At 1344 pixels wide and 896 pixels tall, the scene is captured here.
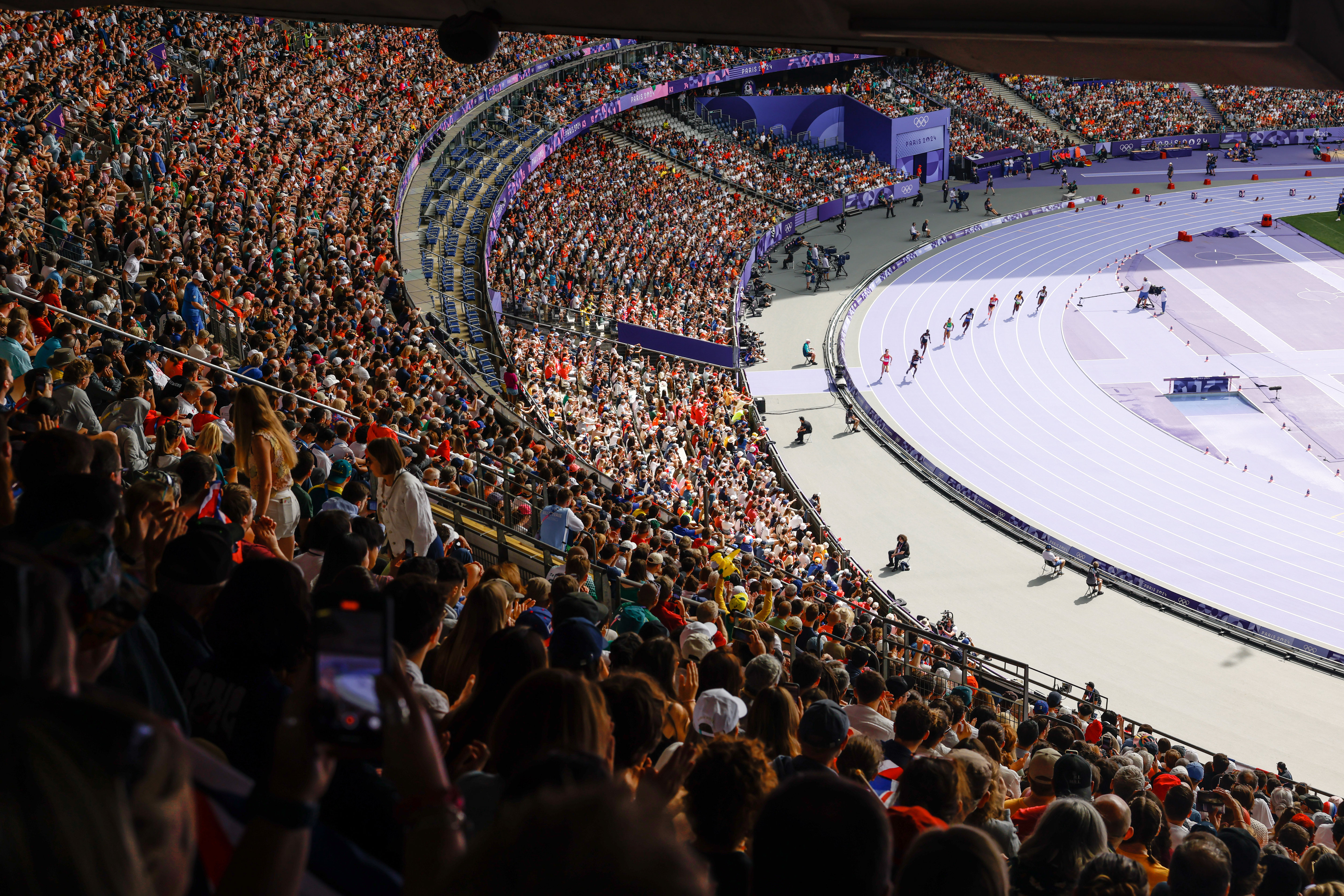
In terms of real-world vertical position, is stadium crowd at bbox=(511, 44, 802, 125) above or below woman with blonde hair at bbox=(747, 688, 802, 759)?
above

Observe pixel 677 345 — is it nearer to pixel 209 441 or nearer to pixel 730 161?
pixel 730 161

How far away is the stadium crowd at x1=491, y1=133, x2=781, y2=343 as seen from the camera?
98.8 ft

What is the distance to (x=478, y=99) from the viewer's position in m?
33.7

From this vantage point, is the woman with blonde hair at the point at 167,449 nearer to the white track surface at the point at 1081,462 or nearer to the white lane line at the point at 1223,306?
the white track surface at the point at 1081,462

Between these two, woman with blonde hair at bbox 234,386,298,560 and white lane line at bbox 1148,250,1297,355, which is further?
white lane line at bbox 1148,250,1297,355

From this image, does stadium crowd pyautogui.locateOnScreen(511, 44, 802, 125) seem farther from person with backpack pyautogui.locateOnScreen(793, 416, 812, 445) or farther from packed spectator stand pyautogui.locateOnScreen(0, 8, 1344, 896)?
packed spectator stand pyautogui.locateOnScreen(0, 8, 1344, 896)

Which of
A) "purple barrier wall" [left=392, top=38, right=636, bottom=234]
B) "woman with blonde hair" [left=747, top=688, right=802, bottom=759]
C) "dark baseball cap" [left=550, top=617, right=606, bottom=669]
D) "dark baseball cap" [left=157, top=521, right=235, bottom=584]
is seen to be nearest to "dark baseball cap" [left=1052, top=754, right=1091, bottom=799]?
"woman with blonde hair" [left=747, top=688, right=802, bottom=759]

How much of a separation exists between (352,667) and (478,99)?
34331 mm

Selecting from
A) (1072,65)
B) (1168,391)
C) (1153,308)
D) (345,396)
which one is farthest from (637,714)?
(1153,308)

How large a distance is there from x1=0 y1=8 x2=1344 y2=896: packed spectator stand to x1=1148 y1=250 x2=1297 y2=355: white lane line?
2463cm

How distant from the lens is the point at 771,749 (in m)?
4.64

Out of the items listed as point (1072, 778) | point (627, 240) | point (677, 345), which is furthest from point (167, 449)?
point (627, 240)

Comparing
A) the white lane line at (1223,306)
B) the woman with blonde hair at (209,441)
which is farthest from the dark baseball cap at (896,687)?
the white lane line at (1223,306)

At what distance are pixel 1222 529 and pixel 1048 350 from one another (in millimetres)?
12439
